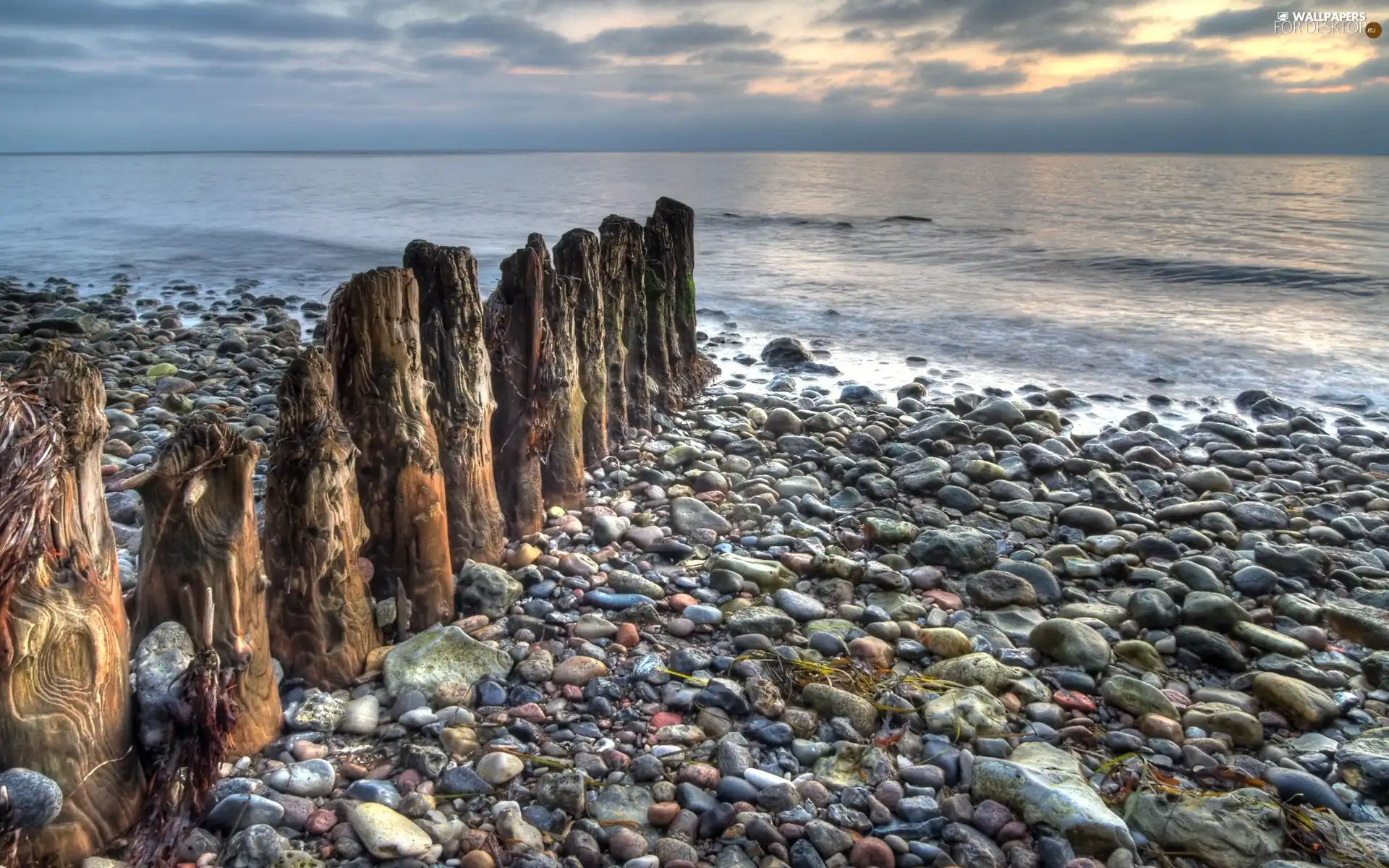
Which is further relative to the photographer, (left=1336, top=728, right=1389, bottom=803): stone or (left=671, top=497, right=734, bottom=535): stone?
(left=671, top=497, right=734, bottom=535): stone

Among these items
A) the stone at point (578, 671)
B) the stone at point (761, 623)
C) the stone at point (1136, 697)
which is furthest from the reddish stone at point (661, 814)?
the stone at point (1136, 697)

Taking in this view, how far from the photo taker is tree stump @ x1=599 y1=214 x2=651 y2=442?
752 centimetres

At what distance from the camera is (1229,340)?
14.3 meters

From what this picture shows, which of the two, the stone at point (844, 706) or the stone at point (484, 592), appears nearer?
the stone at point (844, 706)

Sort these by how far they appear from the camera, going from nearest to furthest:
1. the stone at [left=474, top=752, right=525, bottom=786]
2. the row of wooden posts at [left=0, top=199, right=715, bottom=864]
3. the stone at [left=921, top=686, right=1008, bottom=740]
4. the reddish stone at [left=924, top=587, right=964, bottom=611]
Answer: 1. the row of wooden posts at [left=0, top=199, right=715, bottom=864]
2. the stone at [left=474, top=752, right=525, bottom=786]
3. the stone at [left=921, top=686, right=1008, bottom=740]
4. the reddish stone at [left=924, top=587, right=964, bottom=611]

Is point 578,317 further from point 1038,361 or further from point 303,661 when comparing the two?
point 1038,361

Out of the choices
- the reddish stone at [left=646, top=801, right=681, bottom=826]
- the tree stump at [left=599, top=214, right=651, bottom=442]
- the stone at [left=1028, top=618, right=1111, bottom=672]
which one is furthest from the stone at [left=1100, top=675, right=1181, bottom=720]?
the tree stump at [left=599, top=214, right=651, bottom=442]

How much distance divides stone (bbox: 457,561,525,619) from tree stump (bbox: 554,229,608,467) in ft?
7.26

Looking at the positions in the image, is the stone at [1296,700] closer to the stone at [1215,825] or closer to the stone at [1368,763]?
the stone at [1368,763]

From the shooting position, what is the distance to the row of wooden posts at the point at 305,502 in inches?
107

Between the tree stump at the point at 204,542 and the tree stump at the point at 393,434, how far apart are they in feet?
3.10

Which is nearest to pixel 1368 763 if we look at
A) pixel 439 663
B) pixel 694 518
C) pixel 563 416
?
pixel 694 518

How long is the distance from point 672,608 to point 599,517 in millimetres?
1171

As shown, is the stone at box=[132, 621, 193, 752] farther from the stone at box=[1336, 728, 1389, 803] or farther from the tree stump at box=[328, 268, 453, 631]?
the stone at box=[1336, 728, 1389, 803]
